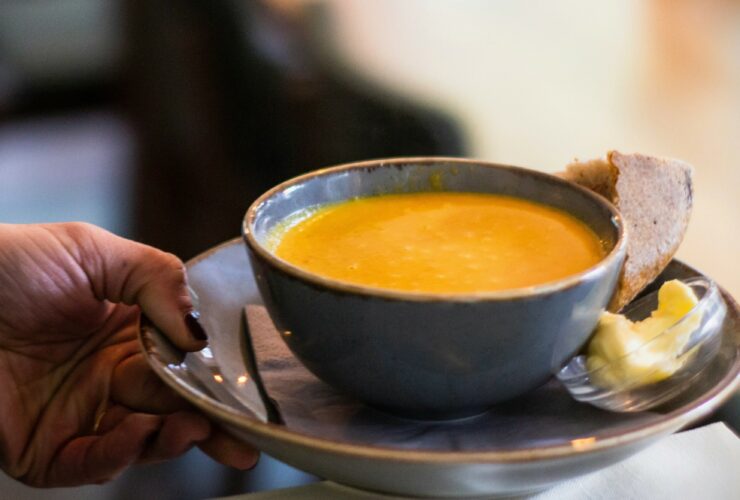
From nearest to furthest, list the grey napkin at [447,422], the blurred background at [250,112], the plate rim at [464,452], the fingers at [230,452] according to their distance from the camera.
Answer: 1. the plate rim at [464,452]
2. the grey napkin at [447,422]
3. the fingers at [230,452]
4. the blurred background at [250,112]

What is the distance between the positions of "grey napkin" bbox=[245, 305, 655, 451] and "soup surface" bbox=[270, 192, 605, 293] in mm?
107

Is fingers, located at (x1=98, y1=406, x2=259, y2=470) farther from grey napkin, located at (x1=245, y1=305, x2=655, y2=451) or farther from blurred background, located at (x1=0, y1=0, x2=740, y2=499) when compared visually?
blurred background, located at (x1=0, y1=0, x2=740, y2=499)

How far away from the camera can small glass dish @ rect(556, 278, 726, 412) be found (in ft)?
2.10

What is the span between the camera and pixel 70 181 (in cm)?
143

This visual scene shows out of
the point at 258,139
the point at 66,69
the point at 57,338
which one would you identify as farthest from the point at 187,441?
the point at 66,69

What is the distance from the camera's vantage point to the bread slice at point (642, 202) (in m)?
0.77

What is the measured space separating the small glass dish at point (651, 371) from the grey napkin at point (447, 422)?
0.04 ft

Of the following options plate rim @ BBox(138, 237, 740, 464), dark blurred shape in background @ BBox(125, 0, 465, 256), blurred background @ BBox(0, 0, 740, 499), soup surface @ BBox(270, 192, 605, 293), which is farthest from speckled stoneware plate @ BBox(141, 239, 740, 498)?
dark blurred shape in background @ BBox(125, 0, 465, 256)

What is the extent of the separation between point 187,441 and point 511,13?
141cm

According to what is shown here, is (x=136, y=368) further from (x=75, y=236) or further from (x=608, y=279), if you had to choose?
(x=608, y=279)

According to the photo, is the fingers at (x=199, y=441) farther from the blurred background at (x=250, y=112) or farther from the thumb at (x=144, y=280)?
the blurred background at (x=250, y=112)

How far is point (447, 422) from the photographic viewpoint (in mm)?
645

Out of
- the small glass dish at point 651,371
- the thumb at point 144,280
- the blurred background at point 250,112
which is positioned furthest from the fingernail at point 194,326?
the blurred background at point 250,112

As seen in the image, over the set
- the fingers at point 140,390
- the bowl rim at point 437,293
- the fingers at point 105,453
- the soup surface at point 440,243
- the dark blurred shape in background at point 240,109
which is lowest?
the fingers at point 105,453
